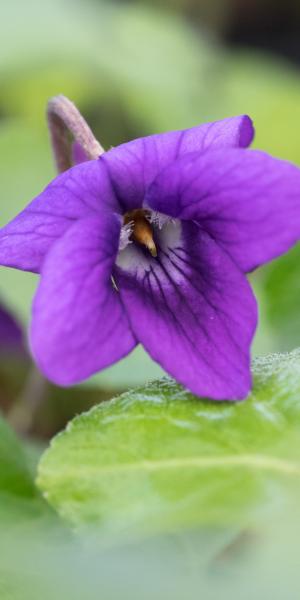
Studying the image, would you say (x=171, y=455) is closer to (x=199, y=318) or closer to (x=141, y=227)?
(x=199, y=318)

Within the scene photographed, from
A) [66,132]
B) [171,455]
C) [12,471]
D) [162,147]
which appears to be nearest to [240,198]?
[162,147]

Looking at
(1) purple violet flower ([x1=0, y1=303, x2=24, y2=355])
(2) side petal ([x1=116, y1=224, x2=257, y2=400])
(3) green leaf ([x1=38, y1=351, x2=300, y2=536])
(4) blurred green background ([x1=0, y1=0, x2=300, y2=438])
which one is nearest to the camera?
(3) green leaf ([x1=38, y1=351, x2=300, y2=536])

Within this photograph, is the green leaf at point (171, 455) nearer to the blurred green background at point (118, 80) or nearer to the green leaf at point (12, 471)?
the green leaf at point (12, 471)

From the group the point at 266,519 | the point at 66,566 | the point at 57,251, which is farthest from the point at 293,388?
the point at 66,566

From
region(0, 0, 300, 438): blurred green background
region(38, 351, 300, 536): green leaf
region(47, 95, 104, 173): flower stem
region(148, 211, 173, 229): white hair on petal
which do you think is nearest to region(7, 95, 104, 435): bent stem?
region(47, 95, 104, 173): flower stem

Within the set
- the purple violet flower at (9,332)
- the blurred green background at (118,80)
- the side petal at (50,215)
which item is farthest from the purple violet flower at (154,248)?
the blurred green background at (118,80)

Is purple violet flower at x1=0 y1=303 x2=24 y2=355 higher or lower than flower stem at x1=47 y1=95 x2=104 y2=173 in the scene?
lower

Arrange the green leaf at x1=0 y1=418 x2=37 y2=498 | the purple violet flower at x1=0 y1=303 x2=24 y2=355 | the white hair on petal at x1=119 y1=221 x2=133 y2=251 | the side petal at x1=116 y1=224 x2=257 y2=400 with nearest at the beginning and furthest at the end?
the side petal at x1=116 y1=224 x2=257 y2=400, the white hair on petal at x1=119 y1=221 x2=133 y2=251, the green leaf at x1=0 y1=418 x2=37 y2=498, the purple violet flower at x1=0 y1=303 x2=24 y2=355

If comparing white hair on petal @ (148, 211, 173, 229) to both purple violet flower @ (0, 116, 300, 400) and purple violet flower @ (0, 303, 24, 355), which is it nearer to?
purple violet flower @ (0, 116, 300, 400)
